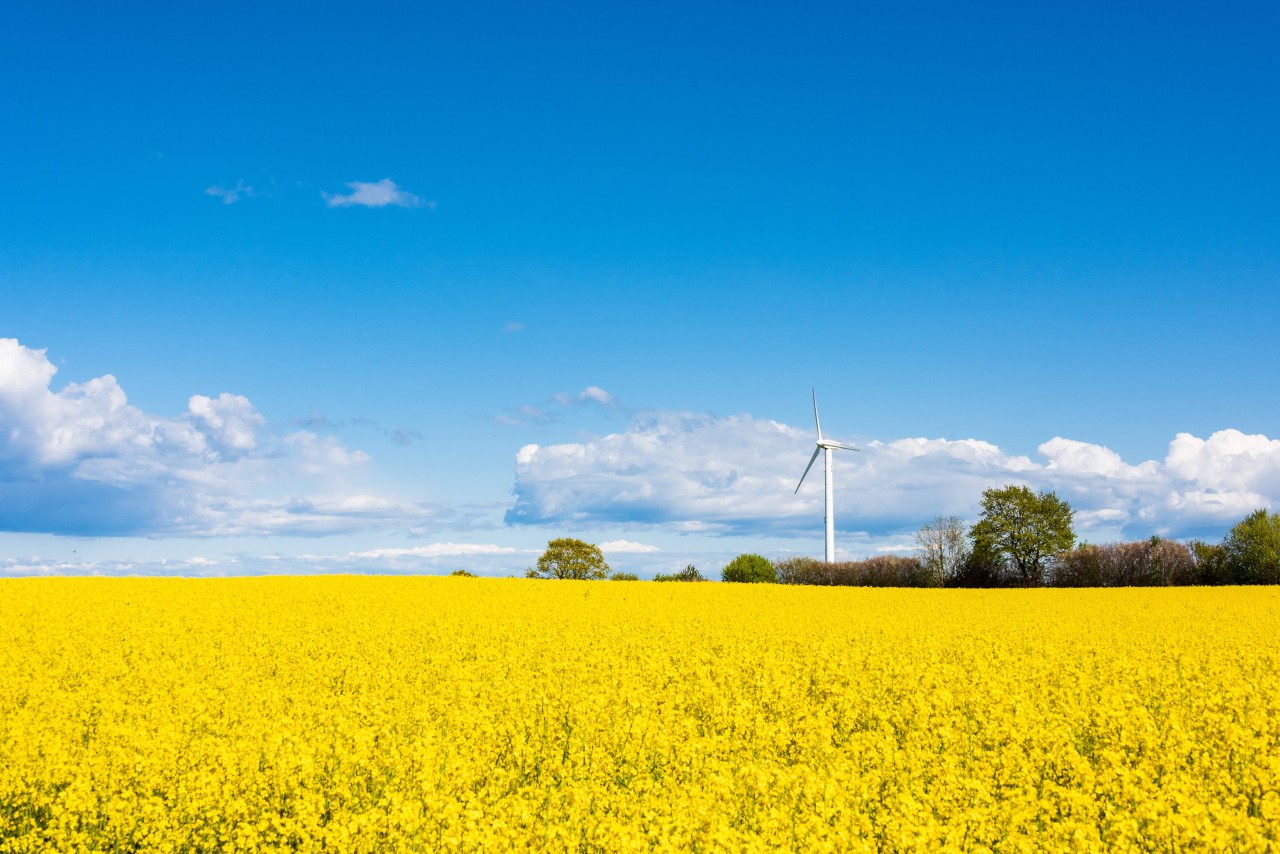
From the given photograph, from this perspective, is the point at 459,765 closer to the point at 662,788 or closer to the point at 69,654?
the point at 662,788

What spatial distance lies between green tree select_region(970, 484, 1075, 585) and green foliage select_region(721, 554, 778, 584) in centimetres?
1645

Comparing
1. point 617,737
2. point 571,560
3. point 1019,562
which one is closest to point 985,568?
point 1019,562

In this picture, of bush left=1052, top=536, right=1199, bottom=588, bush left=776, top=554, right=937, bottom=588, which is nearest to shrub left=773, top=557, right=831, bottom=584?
bush left=776, top=554, right=937, bottom=588

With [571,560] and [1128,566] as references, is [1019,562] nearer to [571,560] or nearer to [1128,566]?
[1128,566]

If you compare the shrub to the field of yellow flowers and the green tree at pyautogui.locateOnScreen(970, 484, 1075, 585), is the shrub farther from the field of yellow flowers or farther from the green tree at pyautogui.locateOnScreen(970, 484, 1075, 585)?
Result: the field of yellow flowers

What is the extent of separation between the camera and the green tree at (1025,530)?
216 ft

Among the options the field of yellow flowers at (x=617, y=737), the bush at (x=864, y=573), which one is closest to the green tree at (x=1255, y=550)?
the bush at (x=864, y=573)

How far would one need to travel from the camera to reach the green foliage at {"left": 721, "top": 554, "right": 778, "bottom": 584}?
6438cm

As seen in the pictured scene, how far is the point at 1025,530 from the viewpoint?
65.8 metres

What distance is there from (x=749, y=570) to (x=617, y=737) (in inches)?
2137

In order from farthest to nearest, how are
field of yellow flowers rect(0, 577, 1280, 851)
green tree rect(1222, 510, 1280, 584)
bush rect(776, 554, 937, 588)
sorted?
bush rect(776, 554, 937, 588)
green tree rect(1222, 510, 1280, 584)
field of yellow flowers rect(0, 577, 1280, 851)

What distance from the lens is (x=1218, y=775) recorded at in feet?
33.6

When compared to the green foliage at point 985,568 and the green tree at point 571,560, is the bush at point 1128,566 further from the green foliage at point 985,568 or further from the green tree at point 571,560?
the green tree at point 571,560

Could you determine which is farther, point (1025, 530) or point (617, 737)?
point (1025, 530)
